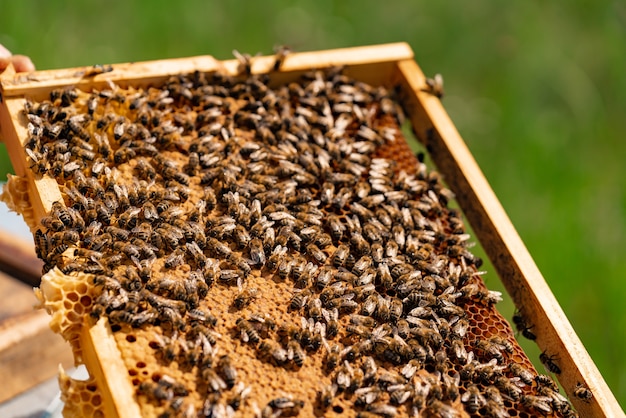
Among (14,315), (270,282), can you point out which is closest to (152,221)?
(270,282)

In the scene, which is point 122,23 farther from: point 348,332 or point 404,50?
point 348,332

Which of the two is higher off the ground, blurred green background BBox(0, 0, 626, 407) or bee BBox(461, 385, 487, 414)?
blurred green background BBox(0, 0, 626, 407)

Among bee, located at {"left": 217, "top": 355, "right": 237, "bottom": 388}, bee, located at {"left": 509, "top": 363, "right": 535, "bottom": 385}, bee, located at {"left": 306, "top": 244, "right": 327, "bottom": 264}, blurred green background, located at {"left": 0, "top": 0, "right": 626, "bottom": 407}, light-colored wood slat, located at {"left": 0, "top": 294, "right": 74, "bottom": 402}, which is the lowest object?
light-colored wood slat, located at {"left": 0, "top": 294, "right": 74, "bottom": 402}

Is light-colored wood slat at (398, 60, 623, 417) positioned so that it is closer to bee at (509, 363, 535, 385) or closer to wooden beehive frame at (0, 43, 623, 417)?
wooden beehive frame at (0, 43, 623, 417)

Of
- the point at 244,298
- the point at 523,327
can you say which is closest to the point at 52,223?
the point at 244,298

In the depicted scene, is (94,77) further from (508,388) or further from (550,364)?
(550,364)

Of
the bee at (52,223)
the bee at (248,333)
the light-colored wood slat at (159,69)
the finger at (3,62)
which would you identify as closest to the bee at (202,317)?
the bee at (248,333)

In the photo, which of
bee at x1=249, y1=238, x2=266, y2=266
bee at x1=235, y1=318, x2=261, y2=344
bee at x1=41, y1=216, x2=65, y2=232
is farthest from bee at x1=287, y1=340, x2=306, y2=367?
bee at x1=41, y1=216, x2=65, y2=232
